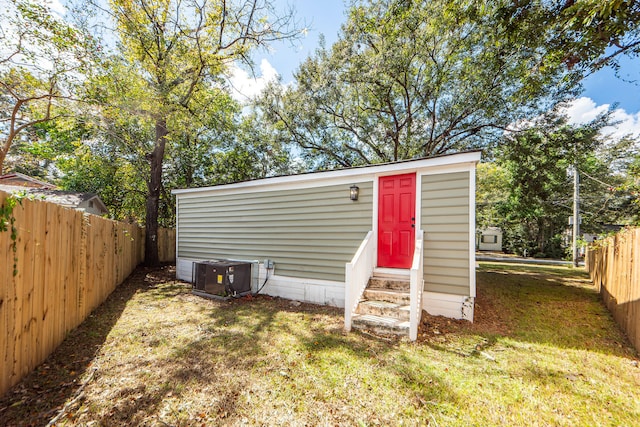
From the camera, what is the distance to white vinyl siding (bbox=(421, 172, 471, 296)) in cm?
455

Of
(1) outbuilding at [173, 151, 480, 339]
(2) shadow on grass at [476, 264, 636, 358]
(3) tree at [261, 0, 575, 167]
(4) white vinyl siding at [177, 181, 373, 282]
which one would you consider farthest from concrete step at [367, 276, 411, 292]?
(3) tree at [261, 0, 575, 167]

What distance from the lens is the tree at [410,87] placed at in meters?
7.27

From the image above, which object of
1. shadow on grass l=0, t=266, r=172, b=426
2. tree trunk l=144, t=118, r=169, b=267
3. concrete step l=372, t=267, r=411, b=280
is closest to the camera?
shadow on grass l=0, t=266, r=172, b=426

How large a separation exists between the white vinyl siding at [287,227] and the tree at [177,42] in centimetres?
324

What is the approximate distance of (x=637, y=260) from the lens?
3.53 m

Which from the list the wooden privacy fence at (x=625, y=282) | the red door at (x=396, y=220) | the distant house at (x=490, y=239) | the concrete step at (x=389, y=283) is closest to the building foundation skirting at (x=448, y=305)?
the concrete step at (x=389, y=283)

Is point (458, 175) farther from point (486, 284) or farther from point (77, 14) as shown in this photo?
point (77, 14)

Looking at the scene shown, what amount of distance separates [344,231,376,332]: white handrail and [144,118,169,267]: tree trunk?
8.57 m

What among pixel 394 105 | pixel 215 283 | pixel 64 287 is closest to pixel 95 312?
pixel 64 287

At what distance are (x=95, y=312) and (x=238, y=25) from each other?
28.4 ft

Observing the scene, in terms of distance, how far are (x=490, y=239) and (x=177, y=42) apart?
28.2 metres

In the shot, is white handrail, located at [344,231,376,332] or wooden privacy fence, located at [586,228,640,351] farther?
white handrail, located at [344,231,376,332]

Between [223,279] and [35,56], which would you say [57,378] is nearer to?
[223,279]

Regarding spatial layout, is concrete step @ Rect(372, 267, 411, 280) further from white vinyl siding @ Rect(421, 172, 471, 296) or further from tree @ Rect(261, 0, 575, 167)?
tree @ Rect(261, 0, 575, 167)
